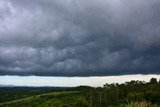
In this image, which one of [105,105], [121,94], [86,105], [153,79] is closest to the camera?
[86,105]

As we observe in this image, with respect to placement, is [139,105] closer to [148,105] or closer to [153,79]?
[148,105]

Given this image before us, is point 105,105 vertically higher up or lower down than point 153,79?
lower down

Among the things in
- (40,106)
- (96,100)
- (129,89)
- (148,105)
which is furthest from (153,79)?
(148,105)

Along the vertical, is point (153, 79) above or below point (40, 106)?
above

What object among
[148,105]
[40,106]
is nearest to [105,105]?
[40,106]

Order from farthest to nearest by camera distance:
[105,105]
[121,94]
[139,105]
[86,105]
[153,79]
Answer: [153,79] < [121,94] < [105,105] < [86,105] < [139,105]

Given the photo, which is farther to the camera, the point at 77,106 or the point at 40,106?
the point at 40,106

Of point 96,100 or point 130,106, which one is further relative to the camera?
point 96,100

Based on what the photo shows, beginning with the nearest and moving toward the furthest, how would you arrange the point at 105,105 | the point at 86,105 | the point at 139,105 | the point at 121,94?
the point at 139,105 < the point at 86,105 < the point at 105,105 < the point at 121,94

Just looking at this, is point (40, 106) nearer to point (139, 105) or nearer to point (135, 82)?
point (135, 82)
